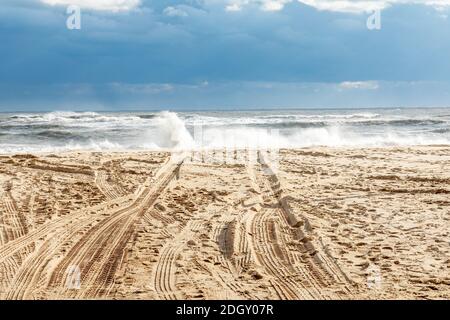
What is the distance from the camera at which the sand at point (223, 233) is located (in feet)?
15.8

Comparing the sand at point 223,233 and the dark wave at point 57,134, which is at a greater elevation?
the dark wave at point 57,134

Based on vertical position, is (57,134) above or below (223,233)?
above

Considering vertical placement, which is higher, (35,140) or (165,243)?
(35,140)

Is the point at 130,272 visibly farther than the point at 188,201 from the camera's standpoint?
No

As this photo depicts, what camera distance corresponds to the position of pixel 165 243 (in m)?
6.22

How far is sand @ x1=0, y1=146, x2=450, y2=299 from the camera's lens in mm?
4809

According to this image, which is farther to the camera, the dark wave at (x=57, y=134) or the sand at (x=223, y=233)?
the dark wave at (x=57, y=134)

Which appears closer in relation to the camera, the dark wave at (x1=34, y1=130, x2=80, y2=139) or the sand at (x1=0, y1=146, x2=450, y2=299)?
the sand at (x1=0, y1=146, x2=450, y2=299)

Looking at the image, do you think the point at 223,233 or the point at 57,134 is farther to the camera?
the point at 57,134

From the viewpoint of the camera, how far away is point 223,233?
21.9 ft

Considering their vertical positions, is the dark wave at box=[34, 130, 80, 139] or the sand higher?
the dark wave at box=[34, 130, 80, 139]
